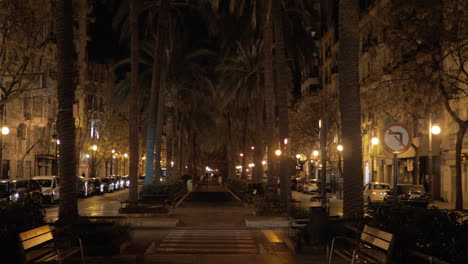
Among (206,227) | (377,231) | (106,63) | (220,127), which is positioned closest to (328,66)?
(220,127)

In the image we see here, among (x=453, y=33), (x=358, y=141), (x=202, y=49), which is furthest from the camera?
(x=202, y=49)

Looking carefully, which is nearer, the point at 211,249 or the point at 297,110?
the point at 211,249

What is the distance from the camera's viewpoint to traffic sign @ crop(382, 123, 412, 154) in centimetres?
1264

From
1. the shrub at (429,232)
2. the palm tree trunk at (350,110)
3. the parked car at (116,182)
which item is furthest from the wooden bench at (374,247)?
the parked car at (116,182)

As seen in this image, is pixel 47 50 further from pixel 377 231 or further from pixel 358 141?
pixel 377 231

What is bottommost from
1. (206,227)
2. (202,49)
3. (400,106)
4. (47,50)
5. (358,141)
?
(206,227)

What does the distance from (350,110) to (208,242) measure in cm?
581

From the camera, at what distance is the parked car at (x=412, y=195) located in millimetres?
34022

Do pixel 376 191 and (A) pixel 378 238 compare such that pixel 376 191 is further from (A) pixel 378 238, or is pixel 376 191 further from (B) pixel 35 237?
(B) pixel 35 237

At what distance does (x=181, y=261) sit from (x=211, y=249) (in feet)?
9.45

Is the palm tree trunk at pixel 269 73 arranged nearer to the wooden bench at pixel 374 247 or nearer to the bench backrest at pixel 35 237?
the wooden bench at pixel 374 247

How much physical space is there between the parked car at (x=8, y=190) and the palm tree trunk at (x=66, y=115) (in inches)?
674

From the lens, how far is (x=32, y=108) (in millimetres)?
58094

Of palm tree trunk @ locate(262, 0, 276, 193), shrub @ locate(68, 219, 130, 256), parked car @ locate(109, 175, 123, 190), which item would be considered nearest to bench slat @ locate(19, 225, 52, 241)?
shrub @ locate(68, 219, 130, 256)
